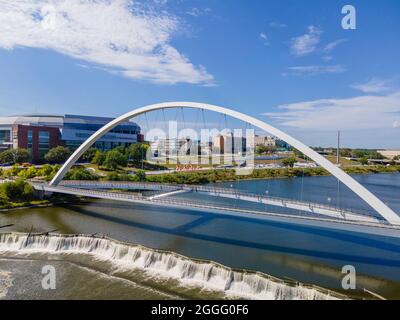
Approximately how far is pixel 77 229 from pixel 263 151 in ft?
191

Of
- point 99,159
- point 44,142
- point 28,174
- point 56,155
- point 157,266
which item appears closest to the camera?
point 157,266

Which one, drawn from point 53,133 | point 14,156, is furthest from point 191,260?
point 53,133

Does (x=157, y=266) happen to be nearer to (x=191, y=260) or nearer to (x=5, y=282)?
(x=191, y=260)

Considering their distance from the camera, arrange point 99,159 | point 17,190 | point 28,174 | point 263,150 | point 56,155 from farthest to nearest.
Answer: point 263,150, point 99,159, point 56,155, point 28,174, point 17,190

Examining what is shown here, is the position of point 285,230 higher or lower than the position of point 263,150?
lower

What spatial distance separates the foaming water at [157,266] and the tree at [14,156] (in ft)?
79.3

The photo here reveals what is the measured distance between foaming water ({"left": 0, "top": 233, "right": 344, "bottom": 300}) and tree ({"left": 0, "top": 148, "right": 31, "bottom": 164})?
24172 millimetres

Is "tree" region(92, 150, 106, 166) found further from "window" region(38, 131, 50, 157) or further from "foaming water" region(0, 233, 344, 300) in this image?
"foaming water" region(0, 233, 344, 300)

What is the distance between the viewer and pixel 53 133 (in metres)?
39.7

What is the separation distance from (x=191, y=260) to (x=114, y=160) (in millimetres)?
25489

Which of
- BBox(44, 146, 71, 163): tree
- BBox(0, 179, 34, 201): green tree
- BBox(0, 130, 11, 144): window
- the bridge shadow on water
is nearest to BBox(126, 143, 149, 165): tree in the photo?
BBox(44, 146, 71, 163): tree

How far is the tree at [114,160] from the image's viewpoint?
3381cm

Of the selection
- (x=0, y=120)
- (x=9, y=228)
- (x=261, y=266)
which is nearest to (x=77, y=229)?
(x=9, y=228)
